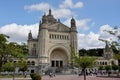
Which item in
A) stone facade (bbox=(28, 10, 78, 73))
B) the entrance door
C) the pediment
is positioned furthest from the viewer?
the entrance door

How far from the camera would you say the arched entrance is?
299 feet

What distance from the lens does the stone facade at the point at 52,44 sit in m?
85.2

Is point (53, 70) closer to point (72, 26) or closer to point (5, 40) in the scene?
point (72, 26)

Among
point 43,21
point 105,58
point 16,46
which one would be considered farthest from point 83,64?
point 105,58

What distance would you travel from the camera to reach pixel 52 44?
87.9 metres

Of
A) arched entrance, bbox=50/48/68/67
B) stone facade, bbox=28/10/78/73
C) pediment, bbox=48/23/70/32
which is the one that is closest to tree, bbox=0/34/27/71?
stone facade, bbox=28/10/78/73

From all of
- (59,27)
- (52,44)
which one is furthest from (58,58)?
(59,27)

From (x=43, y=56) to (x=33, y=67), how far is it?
5.12 metres

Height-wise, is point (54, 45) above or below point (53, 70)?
above

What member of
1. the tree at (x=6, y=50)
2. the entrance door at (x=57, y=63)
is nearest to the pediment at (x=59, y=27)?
the entrance door at (x=57, y=63)

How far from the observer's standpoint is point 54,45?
3465 inches

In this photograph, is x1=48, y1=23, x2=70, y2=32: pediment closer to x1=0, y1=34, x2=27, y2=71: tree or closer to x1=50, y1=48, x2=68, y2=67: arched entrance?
x1=50, y1=48, x2=68, y2=67: arched entrance

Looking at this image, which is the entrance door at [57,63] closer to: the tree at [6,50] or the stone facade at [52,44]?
the stone facade at [52,44]

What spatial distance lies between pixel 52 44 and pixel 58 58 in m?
7.13
